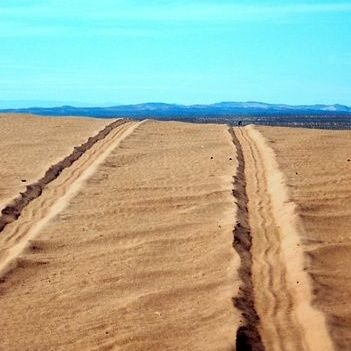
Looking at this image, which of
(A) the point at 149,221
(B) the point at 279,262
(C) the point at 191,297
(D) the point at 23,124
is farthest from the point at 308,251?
(D) the point at 23,124

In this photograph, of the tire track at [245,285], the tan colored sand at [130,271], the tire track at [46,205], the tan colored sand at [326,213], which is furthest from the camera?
the tire track at [46,205]

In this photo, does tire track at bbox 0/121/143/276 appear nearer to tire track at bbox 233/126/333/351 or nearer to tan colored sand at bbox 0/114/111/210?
tan colored sand at bbox 0/114/111/210

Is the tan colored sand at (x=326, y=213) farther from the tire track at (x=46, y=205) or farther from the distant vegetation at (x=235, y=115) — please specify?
the distant vegetation at (x=235, y=115)

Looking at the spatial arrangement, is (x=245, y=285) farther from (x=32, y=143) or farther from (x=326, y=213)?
(x=32, y=143)

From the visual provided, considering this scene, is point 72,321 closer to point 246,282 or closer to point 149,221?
point 246,282

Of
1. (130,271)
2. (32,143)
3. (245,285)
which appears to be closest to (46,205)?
(130,271)

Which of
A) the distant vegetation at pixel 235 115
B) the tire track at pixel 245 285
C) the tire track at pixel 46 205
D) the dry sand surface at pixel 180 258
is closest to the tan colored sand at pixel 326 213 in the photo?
the dry sand surface at pixel 180 258
